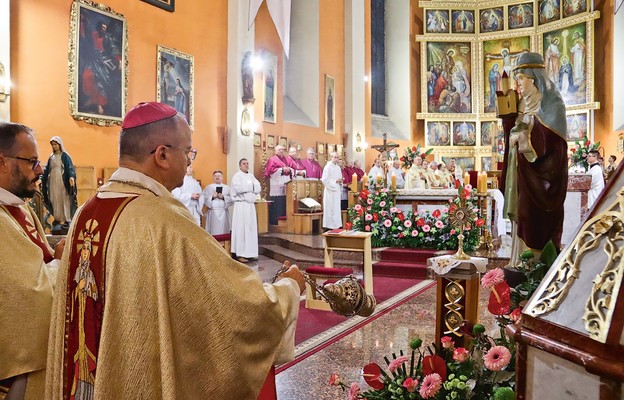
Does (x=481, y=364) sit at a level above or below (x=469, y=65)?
below

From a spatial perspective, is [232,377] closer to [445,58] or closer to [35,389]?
[35,389]

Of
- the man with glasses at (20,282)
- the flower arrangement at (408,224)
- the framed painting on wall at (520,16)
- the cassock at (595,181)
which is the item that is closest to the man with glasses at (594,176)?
the cassock at (595,181)

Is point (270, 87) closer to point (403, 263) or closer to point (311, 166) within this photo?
point (311, 166)

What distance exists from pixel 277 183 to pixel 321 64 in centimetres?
463

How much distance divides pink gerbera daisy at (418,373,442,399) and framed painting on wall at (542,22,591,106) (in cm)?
1726

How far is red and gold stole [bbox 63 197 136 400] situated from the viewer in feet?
5.89

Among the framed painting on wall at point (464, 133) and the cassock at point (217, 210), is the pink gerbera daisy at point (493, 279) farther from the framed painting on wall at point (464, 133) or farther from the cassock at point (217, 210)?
the framed painting on wall at point (464, 133)

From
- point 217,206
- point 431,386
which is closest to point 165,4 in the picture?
point 217,206

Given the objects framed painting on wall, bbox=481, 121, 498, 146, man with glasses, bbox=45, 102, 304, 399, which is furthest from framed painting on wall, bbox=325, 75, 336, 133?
man with glasses, bbox=45, 102, 304, 399

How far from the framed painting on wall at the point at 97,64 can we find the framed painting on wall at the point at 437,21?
45.9ft

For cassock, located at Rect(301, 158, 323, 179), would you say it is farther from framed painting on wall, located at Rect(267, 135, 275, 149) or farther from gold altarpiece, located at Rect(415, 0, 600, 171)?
gold altarpiece, located at Rect(415, 0, 600, 171)

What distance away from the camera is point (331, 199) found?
12.5 meters

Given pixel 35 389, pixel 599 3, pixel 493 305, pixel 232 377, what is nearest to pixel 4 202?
pixel 35 389

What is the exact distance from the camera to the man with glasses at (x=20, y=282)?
1968 mm
